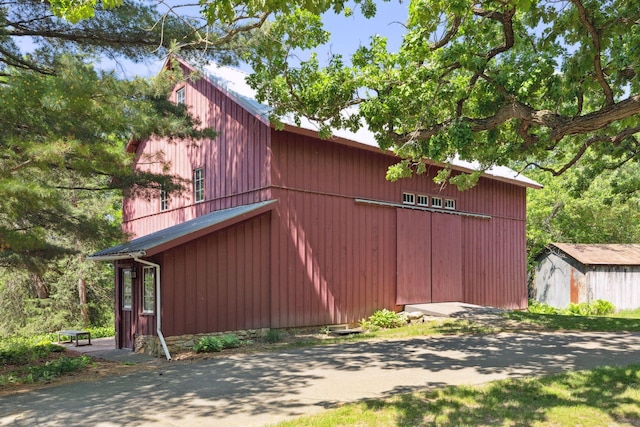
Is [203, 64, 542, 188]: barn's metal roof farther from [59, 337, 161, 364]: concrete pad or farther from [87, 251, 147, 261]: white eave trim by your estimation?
[59, 337, 161, 364]: concrete pad

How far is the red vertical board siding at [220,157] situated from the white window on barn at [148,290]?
1.43 meters

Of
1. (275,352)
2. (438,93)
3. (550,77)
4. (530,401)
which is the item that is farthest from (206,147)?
(530,401)

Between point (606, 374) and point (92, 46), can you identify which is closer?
point (606, 374)

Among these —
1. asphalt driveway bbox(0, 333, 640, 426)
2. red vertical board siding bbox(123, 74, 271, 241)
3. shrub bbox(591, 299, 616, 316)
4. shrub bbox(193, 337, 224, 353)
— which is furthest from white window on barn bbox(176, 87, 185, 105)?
shrub bbox(591, 299, 616, 316)

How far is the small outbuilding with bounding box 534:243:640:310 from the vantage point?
2281 centimetres

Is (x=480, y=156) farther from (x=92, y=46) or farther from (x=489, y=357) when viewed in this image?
(x=92, y=46)

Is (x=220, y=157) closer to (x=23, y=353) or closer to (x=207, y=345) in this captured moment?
(x=207, y=345)

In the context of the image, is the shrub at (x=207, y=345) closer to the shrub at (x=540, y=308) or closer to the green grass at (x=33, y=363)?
the green grass at (x=33, y=363)

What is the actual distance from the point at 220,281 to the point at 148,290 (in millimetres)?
1665

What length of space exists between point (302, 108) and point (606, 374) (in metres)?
6.88

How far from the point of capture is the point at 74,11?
5164 millimetres

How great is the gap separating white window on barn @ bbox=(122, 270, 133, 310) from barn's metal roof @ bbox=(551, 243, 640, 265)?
60.2ft

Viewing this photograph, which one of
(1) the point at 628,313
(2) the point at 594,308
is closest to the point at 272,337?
(2) the point at 594,308

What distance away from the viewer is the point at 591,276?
897 inches
